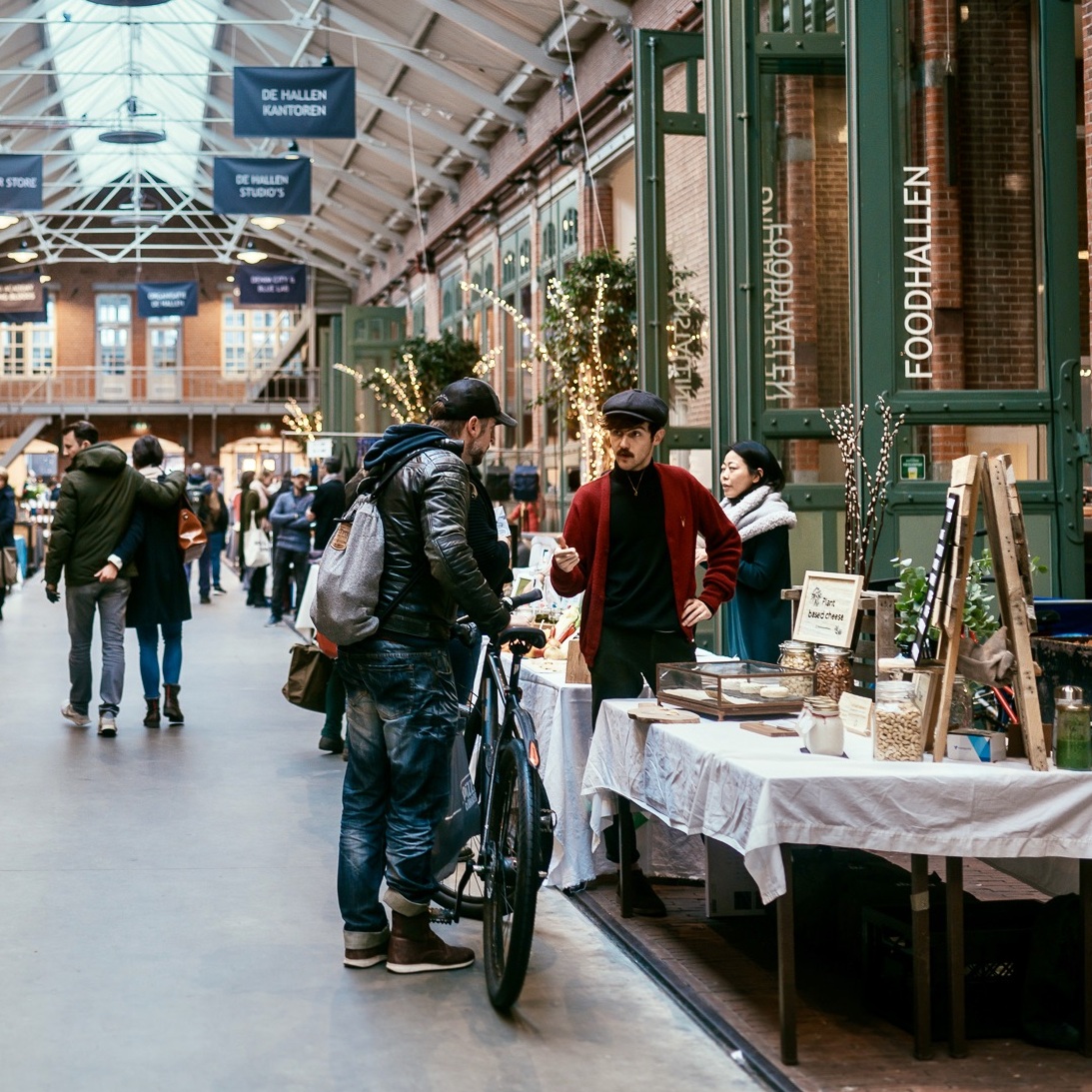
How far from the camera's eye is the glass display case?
4.09 m

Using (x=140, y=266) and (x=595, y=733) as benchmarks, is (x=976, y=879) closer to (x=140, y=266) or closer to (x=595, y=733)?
(x=595, y=733)

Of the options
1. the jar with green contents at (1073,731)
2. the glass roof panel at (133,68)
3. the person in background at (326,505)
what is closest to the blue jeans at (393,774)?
the jar with green contents at (1073,731)

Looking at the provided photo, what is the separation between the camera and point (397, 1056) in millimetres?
3438

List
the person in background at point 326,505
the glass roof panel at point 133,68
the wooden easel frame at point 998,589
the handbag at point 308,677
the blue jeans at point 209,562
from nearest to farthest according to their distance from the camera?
the wooden easel frame at point 998,589
the handbag at point 308,677
the person in background at point 326,505
the blue jeans at point 209,562
the glass roof panel at point 133,68

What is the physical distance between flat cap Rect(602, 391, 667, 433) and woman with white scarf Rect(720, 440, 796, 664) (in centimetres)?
150

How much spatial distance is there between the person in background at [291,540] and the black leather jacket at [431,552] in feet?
34.4

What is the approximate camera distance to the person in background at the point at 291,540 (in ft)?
48.8

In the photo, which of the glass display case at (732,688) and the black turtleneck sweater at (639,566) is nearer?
the glass display case at (732,688)

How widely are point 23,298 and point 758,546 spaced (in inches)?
995

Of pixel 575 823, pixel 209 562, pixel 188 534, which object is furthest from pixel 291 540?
pixel 575 823

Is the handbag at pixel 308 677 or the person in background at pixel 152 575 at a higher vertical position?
the person in background at pixel 152 575

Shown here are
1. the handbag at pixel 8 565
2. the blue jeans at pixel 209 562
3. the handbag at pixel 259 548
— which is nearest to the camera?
the handbag at pixel 8 565

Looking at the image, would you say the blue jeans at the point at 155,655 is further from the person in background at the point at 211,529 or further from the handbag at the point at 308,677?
the person in background at the point at 211,529

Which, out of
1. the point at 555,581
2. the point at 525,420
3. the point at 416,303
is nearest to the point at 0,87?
the point at 416,303
